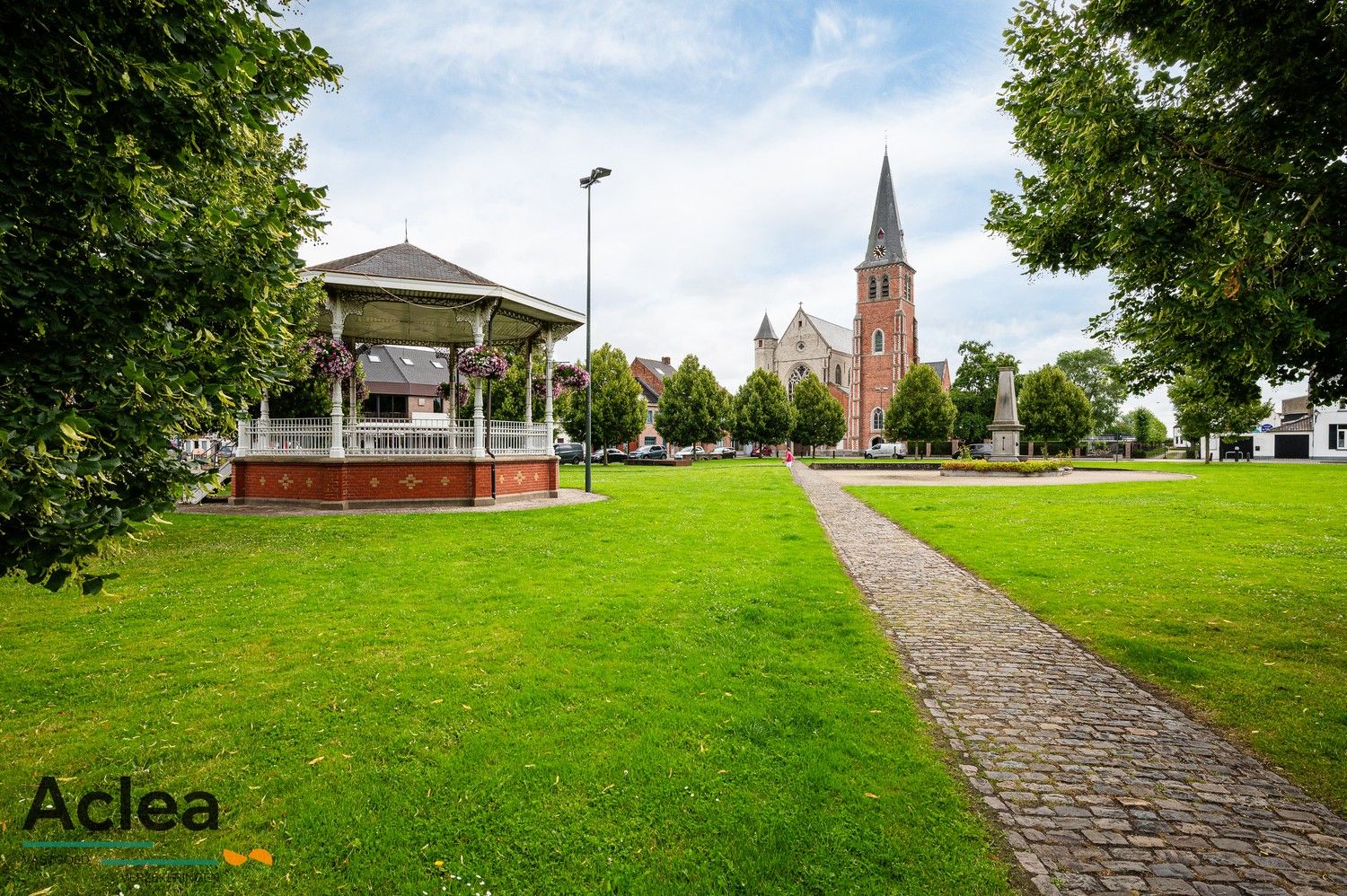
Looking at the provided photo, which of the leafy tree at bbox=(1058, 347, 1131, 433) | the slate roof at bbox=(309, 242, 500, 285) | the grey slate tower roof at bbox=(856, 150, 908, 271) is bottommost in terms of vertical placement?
the slate roof at bbox=(309, 242, 500, 285)

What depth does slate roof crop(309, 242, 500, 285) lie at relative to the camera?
664 inches

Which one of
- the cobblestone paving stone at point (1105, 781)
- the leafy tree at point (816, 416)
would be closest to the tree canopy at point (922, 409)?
the leafy tree at point (816, 416)

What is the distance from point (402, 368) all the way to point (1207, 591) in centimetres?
5450

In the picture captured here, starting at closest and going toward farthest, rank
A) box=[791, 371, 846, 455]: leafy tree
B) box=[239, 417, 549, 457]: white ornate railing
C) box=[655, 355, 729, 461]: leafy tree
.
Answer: box=[239, 417, 549, 457]: white ornate railing < box=[655, 355, 729, 461]: leafy tree < box=[791, 371, 846, 455]: leafy tree

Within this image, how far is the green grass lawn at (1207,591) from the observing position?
16.4ft

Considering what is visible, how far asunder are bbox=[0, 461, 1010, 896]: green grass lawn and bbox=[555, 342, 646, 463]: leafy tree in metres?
35.4

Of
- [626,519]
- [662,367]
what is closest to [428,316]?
[626,519]

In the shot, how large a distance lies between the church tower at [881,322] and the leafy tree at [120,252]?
8160cm

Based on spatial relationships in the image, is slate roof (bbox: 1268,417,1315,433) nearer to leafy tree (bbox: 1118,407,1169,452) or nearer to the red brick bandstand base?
leafy tree (bbox: 1118,407,1169,452)

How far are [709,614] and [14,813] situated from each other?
5521 millimetres

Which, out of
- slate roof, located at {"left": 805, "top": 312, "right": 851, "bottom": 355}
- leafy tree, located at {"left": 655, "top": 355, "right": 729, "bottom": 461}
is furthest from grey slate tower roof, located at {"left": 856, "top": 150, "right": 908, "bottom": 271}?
leafy tree, located at {"left": 655, "top": 355, "right": 729, "bottom": 461}

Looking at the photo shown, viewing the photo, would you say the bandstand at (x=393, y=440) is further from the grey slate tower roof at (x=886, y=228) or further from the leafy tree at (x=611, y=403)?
the grey slate tower roof at (x=886, y=228)

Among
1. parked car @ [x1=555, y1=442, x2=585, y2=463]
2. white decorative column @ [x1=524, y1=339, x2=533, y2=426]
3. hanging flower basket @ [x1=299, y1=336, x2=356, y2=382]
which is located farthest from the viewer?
parked car @ [x1=555, y1=442, x2=585, y2=463]

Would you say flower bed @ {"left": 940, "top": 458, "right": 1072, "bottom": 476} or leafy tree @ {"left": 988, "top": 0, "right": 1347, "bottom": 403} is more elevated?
leafy tree @ {"left": 988, "top": 0, "right": 1347, "bottom": 403}
